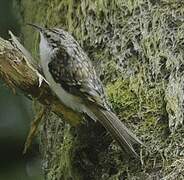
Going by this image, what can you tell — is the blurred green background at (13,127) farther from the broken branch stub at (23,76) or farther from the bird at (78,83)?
the broken branch stub at (23,76)

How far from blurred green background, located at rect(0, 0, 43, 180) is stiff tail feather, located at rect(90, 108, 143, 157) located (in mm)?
1248

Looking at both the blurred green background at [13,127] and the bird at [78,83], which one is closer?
the bird at [78,83]

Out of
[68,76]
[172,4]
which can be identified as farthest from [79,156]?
[172,4]

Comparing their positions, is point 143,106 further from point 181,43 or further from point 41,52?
point 41,52

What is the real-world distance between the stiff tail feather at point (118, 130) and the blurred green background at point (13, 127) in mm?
1248

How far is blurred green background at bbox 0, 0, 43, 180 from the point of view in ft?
13.2

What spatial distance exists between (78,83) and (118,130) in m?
0.29

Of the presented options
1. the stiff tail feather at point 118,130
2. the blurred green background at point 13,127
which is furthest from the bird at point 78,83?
the blurred green background at point 13,127

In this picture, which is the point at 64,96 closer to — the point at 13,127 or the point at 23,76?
the point at 23,76

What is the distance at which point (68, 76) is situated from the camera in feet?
9.61

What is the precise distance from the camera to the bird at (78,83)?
2.78m

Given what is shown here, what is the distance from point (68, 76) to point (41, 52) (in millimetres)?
213

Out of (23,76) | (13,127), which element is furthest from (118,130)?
(13,127)

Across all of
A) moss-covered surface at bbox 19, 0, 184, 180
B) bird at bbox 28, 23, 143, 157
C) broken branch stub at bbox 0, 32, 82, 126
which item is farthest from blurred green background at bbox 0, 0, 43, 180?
broken branch stub at bbox 0, 32, 82, 126
